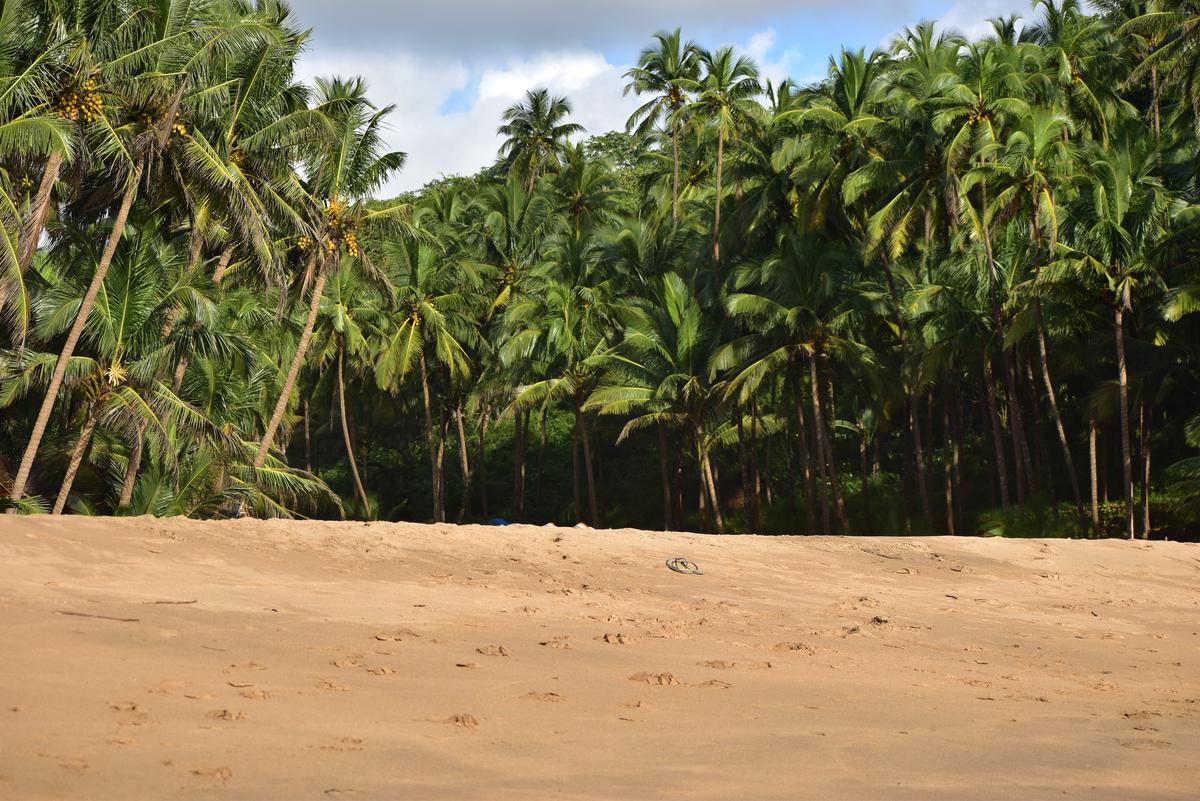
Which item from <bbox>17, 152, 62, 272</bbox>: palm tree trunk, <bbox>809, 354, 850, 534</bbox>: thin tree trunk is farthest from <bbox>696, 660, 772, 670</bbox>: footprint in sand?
<bbox>809, 354, 850, 534</bbox>: thin tree trunk

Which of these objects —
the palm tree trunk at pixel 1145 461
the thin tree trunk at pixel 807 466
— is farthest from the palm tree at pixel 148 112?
the palm tree trunk at pixel 1145 461

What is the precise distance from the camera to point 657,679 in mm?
7094

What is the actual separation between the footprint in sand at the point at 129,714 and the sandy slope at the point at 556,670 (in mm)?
17

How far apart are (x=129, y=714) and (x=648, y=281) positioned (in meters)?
25.3

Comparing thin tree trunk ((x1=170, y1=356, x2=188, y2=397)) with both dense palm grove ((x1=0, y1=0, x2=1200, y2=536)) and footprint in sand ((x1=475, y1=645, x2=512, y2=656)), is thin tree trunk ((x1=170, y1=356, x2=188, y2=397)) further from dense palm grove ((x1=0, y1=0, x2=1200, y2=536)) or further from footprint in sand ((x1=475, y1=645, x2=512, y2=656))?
footprint in sand ((x1=475, y1=645, x2=512, y2=656))

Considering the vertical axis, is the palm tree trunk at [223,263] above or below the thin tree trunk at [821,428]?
above

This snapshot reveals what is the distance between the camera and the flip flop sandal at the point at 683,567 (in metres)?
11.1

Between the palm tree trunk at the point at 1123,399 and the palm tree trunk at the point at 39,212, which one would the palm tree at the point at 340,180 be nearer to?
the palm tree trunk at the point at 39,212

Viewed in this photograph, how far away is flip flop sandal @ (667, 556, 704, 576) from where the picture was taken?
11.1m

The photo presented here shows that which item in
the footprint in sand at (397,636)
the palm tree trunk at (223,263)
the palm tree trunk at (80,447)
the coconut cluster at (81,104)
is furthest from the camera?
the palm tree trunk at (223,263)

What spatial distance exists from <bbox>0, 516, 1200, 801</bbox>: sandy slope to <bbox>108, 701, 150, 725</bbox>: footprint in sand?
0.06ft

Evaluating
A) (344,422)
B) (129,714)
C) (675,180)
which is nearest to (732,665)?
(129,714)

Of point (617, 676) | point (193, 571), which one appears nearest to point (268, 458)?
point (193, 571)

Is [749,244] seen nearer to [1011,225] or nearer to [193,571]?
[1011,225]
